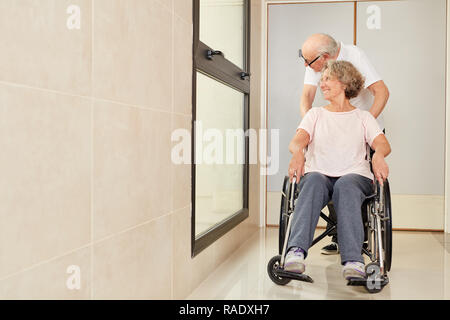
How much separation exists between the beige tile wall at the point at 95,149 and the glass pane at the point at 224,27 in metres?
0.36

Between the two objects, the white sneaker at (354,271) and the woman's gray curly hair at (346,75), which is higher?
the woman's gray curly hair at (346,75)

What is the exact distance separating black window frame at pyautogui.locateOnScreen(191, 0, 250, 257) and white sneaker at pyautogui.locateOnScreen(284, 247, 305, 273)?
38 cm

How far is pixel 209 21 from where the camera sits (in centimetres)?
242

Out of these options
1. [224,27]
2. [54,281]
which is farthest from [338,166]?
[54,281]

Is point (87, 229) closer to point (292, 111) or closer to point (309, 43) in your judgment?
point (309, 43)

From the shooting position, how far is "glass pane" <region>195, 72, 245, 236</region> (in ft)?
7.50

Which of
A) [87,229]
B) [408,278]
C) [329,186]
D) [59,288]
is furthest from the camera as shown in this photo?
[408,278]

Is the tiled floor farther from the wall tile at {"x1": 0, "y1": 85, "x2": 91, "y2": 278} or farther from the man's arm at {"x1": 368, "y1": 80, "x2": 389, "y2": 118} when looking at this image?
the wall tile at {"x1": 0, "y1": 85, "x2": 91, "y2": 278}

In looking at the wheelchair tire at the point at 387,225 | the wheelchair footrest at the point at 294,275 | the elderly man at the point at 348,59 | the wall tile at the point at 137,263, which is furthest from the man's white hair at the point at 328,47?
the wall tile at the point at 137,263

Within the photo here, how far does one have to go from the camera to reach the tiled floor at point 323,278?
2.08 meters

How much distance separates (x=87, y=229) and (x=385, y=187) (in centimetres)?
130

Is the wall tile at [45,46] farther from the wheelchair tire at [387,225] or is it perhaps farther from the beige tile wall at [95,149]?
the wheelchair tire at [387,225]

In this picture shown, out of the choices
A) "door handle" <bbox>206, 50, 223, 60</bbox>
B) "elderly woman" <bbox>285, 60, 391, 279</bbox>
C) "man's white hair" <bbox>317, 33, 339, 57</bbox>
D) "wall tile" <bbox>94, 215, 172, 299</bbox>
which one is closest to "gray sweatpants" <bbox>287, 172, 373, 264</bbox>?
"elderly woman" <bbox>285, 60, 391, 279</bbox>
